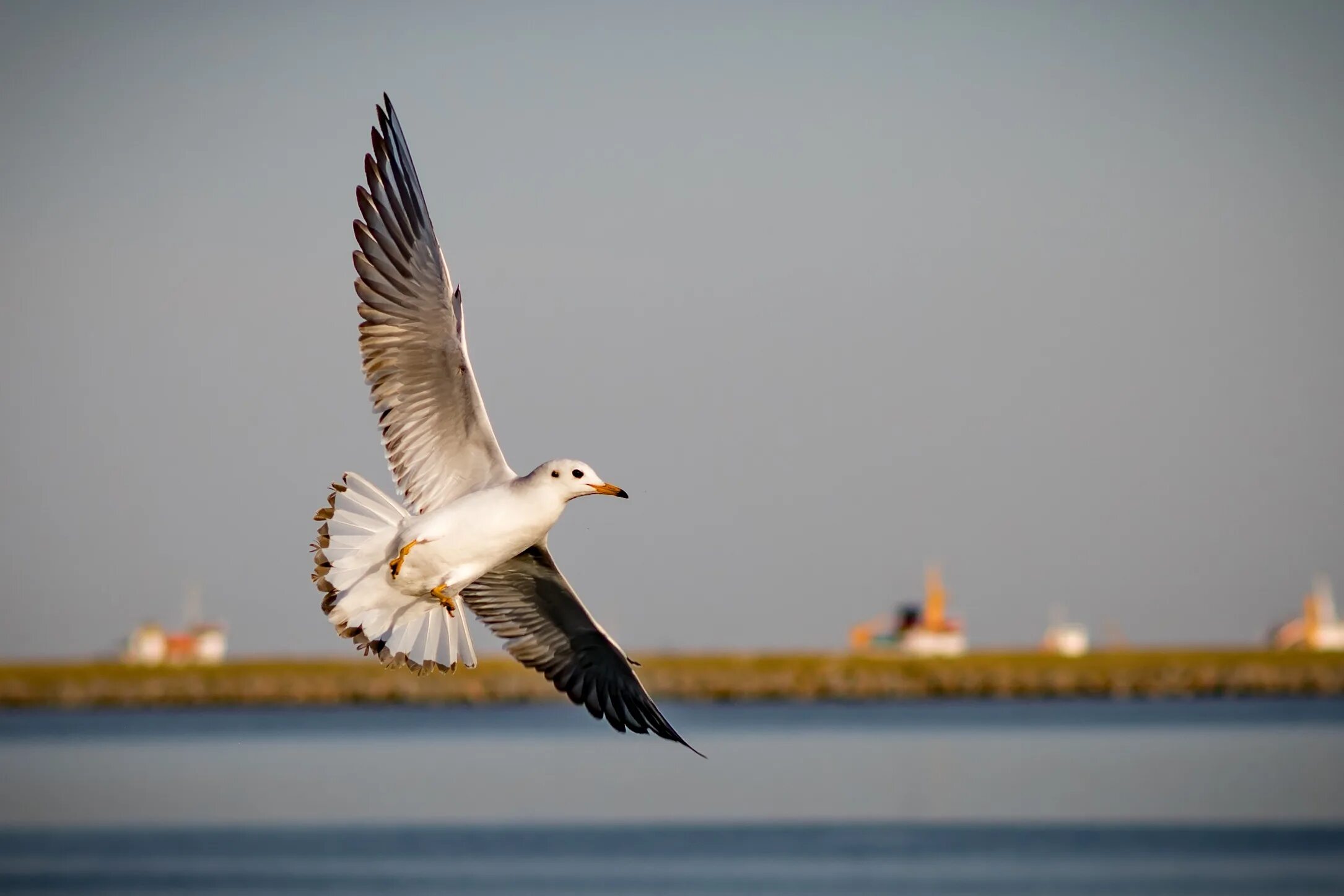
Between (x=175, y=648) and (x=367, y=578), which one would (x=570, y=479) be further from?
(x=175, y=648)

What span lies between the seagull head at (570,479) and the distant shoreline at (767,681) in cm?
6439

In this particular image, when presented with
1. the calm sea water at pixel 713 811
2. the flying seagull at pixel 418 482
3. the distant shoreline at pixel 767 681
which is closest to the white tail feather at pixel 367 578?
the flying seagull at pixel 418 482

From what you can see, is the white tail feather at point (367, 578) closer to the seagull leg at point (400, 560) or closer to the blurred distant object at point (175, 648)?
the seagull leg at point (400, 560)

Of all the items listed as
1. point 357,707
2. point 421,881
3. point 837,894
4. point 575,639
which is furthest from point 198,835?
point 357,707

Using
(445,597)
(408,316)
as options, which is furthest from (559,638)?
(408,316)

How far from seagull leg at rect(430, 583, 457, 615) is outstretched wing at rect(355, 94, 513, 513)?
75cm

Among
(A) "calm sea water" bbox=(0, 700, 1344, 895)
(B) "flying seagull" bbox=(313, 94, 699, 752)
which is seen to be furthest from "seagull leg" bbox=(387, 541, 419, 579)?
(A) "calm sea water" bbox=(0, 700, 1344, 895)

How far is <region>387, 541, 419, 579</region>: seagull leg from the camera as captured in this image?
12234 millimetres

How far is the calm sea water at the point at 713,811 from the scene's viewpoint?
33.8 meters

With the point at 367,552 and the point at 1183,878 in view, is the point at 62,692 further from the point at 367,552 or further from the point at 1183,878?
the point at 367,552

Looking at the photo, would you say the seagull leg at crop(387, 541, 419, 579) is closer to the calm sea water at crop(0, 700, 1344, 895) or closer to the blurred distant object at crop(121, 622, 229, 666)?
the calm sea water at crop(0, 700, 1344, 895)

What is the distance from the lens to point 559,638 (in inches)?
541

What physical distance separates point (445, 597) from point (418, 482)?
799 millimetres

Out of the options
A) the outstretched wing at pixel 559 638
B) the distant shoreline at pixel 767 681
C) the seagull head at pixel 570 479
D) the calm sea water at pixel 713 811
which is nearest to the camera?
the seagull head at pixel 570 479
